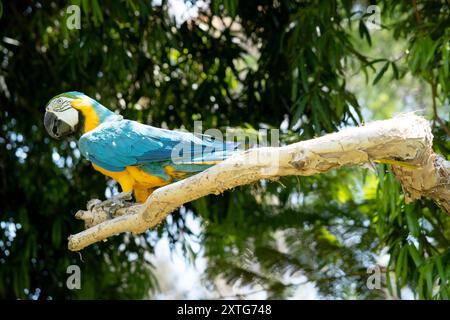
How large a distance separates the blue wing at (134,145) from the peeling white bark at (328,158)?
27cm

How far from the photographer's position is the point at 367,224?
529cm

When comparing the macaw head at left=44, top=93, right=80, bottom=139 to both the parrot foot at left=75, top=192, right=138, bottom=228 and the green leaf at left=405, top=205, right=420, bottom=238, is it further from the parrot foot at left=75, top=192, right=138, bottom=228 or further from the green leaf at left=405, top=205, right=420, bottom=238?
the green leaf at left=405, top=205, right=420, bottom=238

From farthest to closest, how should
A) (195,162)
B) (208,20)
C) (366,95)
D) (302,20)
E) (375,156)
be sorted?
(366,95), (208,20), (302,20), (195,162), (375,156)

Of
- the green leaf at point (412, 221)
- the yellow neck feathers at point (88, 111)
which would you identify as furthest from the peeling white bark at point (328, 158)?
the green leaf at point (412, 221)

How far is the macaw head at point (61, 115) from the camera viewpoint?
324 cm

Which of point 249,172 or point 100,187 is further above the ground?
point 100,187

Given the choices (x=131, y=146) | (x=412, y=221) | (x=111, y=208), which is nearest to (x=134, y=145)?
(x=131, y=146)

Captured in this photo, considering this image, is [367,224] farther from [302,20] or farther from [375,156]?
[375,156]

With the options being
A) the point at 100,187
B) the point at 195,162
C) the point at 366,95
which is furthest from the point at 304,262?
the point at 366,95

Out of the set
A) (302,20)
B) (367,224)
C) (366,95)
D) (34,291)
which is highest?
(366,95)

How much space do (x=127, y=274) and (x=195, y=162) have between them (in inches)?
110

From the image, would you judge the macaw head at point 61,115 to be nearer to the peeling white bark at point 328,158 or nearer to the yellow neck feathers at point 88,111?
the yellow neck feathers at point 88,111

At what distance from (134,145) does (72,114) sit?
1.03 ft

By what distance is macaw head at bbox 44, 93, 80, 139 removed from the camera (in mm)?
3236
